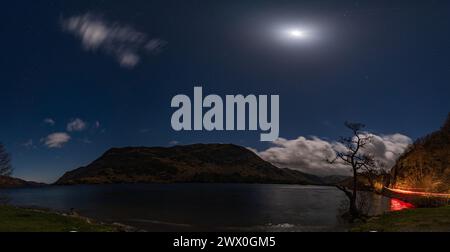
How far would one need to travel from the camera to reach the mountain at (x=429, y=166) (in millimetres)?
95812

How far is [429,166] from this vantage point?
114188 mm

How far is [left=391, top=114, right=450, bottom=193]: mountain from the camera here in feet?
314

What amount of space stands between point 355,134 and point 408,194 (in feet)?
206

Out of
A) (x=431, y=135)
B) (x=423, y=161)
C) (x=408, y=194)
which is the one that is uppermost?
(x=431, y=135)
